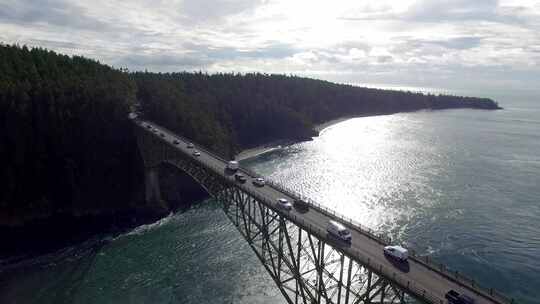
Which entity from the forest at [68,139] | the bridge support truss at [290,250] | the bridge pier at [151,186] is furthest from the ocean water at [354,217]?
the forest at [68,139]

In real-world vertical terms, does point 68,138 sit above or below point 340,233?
above

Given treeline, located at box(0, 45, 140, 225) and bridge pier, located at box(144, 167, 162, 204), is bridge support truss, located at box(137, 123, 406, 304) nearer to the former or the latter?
bridge pier, located at box(144, 167, 162, 204)

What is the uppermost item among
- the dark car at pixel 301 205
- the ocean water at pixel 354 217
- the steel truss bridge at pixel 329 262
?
the dark car at pixel 301 205

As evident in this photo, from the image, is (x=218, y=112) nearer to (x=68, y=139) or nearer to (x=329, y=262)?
(x=68, y=139)

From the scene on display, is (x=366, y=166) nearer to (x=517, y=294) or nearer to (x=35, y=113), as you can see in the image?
(x=517, y=294)

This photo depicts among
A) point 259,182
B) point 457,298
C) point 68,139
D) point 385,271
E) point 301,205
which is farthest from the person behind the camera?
point 68,139

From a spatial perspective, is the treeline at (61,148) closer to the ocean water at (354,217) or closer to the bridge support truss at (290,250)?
the bridge support truss at (290,250)

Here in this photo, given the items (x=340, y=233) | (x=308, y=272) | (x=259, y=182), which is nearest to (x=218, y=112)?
(x=259, y=182)
